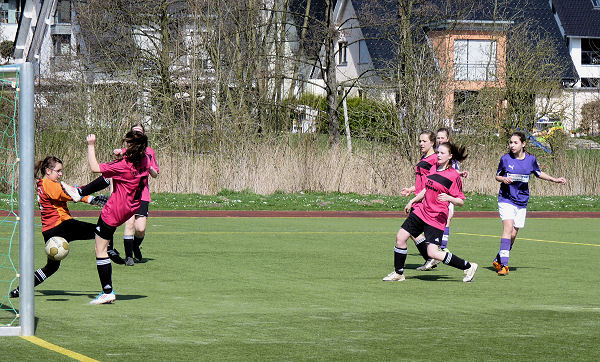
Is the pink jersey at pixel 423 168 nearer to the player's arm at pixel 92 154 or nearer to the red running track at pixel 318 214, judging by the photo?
the player's arm at pixel 92 154

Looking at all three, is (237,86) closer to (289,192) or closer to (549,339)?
(289,192)

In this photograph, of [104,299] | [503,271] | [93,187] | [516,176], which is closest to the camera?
[104,299]

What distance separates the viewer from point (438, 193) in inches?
448

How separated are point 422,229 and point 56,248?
14.8ft

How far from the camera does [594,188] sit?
1204 inches

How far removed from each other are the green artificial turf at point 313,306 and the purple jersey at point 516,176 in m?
1.03

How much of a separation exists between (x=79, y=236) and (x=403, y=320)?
3.62 m

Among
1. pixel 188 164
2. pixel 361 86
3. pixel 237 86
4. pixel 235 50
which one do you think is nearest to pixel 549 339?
pixel 188 164

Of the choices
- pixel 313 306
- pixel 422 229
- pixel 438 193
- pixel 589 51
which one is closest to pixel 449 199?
pixel 438 193

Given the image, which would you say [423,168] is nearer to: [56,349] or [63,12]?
[56,349]

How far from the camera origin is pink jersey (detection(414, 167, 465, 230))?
37.3 feet

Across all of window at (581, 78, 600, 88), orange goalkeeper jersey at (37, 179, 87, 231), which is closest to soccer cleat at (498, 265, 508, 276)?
orange goalkeeper jersey at (37, 179, 87, 231)

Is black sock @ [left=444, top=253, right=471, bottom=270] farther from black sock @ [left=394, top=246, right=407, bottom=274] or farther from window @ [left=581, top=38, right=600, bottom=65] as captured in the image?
window @ [left=581, top=38, right=600, bottom=65]

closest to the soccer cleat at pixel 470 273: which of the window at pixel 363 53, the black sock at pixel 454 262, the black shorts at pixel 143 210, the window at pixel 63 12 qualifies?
the black sock at pixel 454 262
